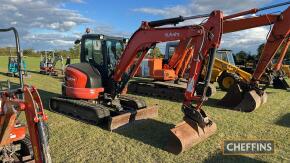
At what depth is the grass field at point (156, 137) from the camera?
6.16 meters

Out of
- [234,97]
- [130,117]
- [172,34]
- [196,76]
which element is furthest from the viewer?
[234,97]

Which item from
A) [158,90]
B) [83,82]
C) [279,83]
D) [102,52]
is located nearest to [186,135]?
[83,82]

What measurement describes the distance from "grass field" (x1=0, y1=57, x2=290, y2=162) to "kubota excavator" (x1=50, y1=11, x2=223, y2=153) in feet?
1.09

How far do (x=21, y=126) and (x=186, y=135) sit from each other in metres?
3.38

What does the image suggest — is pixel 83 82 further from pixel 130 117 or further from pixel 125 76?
pixel 130 117

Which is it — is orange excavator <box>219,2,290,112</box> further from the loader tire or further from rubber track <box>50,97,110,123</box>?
rubber track <box>50,97,110,123</box>

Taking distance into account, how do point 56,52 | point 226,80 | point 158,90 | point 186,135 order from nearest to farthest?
point 186,135, point 158,90, point 226,80, point 56,52

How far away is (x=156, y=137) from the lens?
24.1ft

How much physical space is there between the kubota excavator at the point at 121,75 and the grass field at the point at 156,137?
33 centimetres

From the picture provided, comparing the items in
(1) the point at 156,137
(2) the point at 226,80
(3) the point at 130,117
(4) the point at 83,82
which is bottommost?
(1) the point at 156,137

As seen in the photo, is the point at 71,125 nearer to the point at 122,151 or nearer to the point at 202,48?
the point at 122,151

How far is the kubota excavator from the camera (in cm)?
712

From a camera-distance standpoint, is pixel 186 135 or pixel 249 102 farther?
pixel 249 102

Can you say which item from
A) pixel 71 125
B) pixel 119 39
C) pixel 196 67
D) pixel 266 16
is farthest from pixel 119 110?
pixel 266 16
